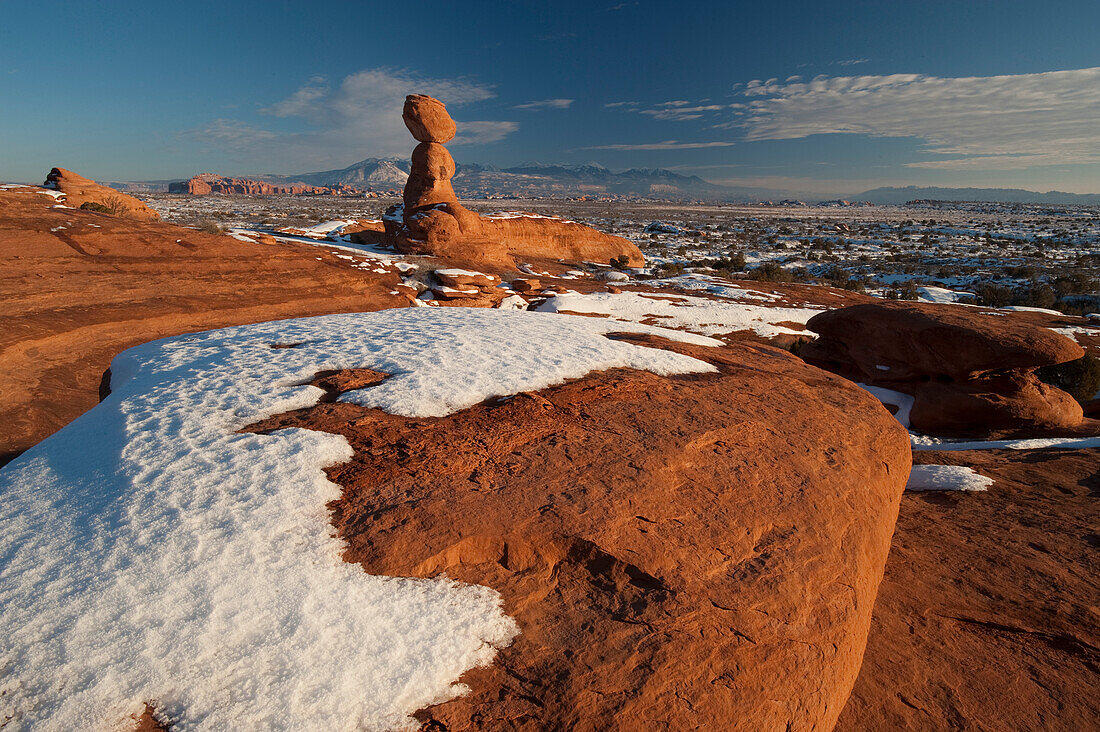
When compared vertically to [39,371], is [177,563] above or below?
above

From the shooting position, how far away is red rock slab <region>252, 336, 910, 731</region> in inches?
114

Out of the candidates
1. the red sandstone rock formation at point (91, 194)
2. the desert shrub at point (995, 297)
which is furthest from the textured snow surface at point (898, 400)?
the red sandstone rock formation at point (91, 194)

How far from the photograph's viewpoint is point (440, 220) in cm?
2745

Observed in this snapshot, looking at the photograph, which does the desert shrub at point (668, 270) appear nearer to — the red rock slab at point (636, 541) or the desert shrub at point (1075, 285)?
the desert shrub at point (1075, 285)

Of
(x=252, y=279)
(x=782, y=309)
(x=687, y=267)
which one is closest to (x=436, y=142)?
(x=252, y=279)

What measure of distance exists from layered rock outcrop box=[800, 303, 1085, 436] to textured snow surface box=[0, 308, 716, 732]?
10.5 meters

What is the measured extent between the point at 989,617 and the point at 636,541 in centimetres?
351

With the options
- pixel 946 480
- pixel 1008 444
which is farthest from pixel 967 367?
pixel 946 480

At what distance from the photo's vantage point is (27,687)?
253 cm

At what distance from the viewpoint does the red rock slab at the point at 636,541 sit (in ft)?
9.49

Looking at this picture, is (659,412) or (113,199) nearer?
(659,412)

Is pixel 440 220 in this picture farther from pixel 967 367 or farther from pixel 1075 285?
pixel 1075 285

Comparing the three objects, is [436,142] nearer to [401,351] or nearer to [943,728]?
[401,351]

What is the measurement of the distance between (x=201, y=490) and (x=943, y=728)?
212 inches
